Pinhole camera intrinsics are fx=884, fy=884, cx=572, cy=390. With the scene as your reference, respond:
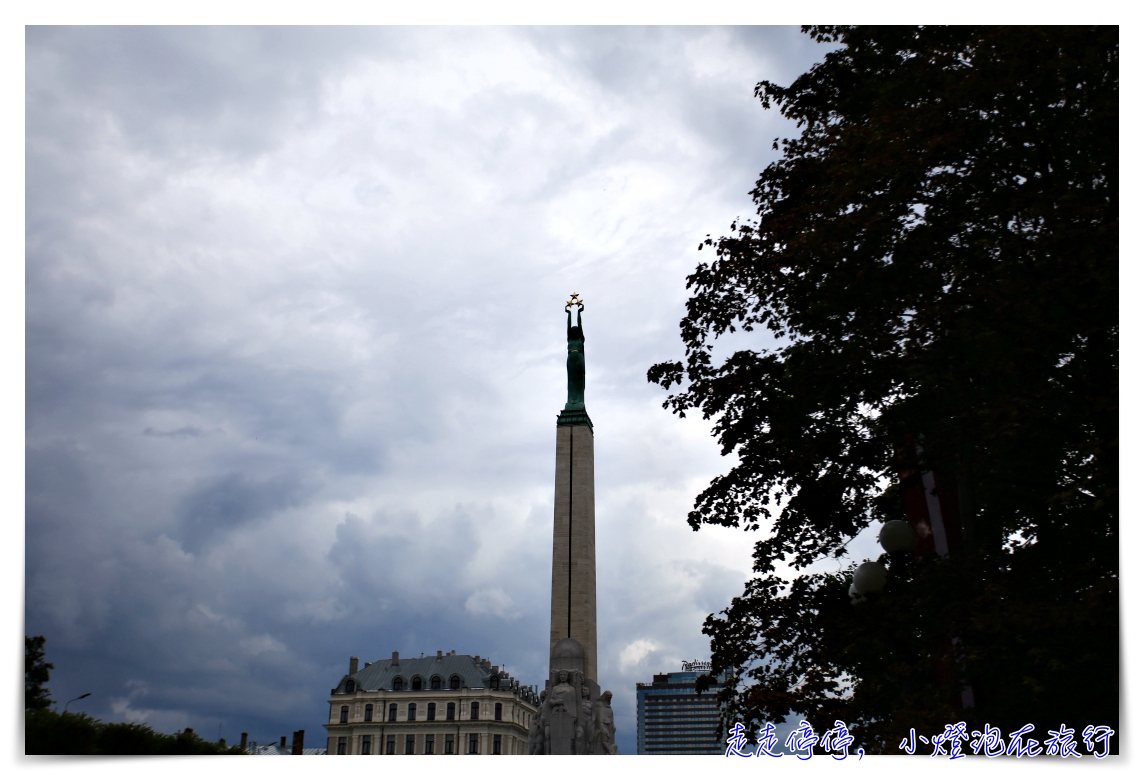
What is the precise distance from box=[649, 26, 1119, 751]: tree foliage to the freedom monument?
63.3ft

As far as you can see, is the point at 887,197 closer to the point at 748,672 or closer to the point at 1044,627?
the point at 1044,627

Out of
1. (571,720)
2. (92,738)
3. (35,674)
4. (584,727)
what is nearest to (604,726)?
(584,727)

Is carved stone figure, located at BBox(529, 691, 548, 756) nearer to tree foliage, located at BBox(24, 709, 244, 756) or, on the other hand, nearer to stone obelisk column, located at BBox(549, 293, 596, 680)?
stone obelisk column, located at BBox(549, 293, 596, 680)

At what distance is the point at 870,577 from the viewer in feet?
29.8

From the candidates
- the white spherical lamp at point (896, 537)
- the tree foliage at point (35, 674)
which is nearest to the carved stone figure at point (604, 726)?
the tree foliage at point (35, 674)

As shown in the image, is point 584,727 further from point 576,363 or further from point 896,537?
point 896,537

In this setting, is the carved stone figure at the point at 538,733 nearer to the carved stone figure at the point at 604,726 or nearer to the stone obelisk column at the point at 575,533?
the carved stone figure at the point at 604,726

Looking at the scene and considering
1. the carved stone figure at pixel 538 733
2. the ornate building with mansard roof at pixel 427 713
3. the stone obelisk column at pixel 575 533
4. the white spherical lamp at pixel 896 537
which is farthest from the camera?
the ornate building with mansard roof at pixel 427 713

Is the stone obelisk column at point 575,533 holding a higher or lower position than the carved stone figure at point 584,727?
higher

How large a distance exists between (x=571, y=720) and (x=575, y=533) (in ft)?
30.6

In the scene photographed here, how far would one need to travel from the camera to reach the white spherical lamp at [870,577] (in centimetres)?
908

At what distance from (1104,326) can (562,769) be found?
25.0 feet

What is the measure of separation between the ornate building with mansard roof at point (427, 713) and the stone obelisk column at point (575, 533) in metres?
32.5

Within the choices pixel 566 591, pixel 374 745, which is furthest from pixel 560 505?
pixel 374 745
